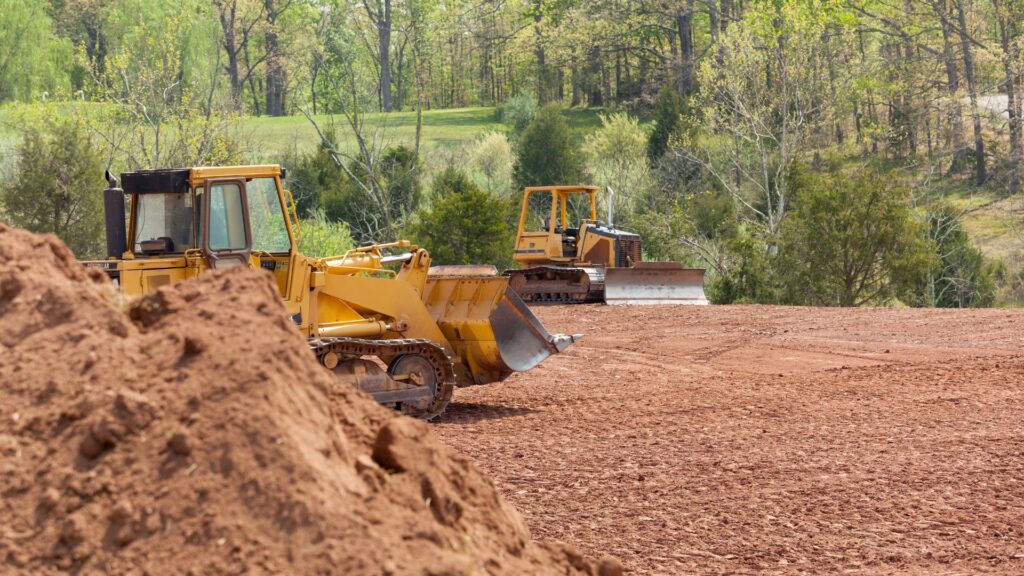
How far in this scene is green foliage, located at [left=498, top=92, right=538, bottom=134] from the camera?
2298 inches

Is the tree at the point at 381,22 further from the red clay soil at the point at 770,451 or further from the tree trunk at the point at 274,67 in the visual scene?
the red clay soil at the point at 770,451

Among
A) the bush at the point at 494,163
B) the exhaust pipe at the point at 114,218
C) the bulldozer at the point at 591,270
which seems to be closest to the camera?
the exhaust pipe at the point at 114,218

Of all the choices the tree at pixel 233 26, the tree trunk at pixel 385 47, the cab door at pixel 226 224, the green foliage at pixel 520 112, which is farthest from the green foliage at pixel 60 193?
the green foliage at pixel 520 112

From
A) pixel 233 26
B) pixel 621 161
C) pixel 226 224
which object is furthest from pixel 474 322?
pixel 233 26

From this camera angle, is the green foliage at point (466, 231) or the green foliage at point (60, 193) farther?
the green foliage at point (466, 231)

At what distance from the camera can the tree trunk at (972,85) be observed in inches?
1694

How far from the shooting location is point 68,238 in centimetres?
2786

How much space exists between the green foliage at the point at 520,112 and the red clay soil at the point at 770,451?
41.1 meters

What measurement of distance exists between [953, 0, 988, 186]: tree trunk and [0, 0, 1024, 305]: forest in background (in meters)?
0.15

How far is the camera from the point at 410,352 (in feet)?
37.4

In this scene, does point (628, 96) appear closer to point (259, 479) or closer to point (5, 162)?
point (5, 162)

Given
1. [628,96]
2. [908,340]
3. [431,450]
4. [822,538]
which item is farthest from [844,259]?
[628,96]

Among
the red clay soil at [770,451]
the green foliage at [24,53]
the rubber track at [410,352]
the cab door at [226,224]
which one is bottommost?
the red clay soil at [770,451]

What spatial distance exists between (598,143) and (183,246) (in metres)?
39.0
